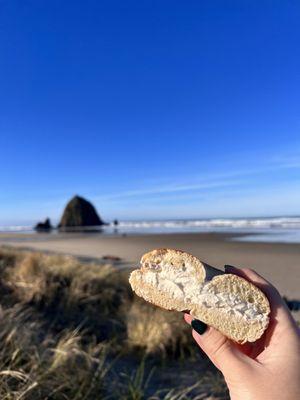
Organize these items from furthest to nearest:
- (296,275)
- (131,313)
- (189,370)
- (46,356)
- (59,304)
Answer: (296,275)
(59,304)
(131,313)
(189,370)
(46,356)

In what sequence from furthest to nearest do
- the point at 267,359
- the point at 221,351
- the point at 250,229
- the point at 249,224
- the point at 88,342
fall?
the point at 249,224 → the point at 250,229 → the point at 88,342 → the point at 221,351 → the point at 267,359

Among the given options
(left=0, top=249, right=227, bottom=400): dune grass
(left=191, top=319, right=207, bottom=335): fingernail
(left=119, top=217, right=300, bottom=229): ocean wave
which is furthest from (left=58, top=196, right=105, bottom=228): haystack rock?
(left=191, top=319, right=207, bottom=335): fingernail

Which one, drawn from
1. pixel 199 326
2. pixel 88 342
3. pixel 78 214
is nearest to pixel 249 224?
pixel 78 214

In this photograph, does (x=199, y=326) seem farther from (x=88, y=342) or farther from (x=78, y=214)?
(x=78, y=214)

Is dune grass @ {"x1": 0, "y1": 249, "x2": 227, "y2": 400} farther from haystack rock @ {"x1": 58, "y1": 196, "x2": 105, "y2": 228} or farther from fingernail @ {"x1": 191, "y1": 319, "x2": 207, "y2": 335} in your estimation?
haystack rock @ {"x1": 58, "y1": 196, "x2": 105, "y2": 228}

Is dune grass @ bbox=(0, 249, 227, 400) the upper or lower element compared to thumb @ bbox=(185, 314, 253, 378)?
lower

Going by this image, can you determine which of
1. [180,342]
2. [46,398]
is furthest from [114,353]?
[46,398]

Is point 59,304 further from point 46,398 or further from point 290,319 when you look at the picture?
point 290,319
